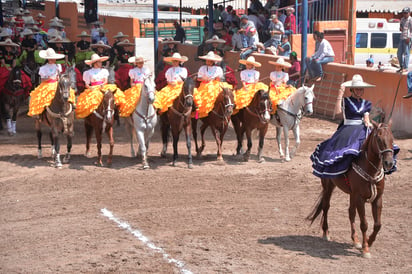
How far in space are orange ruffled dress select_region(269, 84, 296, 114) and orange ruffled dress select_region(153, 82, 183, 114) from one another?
2273mm

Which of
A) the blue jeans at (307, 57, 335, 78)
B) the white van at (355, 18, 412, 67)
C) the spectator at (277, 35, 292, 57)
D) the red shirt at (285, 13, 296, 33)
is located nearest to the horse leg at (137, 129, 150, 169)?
the blue jeans at (307, 57, 335, 78)

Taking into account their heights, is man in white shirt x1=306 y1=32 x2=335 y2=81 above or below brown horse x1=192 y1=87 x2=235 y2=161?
above

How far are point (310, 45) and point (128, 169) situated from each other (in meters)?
11.1

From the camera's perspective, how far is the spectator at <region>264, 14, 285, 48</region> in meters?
24.2

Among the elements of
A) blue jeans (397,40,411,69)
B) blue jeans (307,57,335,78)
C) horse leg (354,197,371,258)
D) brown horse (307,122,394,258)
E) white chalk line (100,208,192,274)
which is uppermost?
blue jeans (397,40,411,69)

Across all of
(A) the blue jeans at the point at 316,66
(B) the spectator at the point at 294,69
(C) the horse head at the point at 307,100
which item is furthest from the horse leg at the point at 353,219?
(A) the blue jeans at the point at 316,66

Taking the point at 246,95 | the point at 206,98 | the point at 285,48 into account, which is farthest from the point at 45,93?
the point at 285,48

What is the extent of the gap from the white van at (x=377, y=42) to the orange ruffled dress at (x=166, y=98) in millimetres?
13539

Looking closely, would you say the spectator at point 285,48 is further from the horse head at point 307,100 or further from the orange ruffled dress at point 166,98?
the orange ruffled dress at point 166,98

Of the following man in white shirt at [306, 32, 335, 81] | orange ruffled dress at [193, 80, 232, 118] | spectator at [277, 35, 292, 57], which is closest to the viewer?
orange ruffled dress at [193, 80, 232, 118]

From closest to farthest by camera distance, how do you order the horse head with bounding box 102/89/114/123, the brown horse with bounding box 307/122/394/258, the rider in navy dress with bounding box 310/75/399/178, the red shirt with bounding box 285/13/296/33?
1. the brown horse with bounding box 307/122/394/258
2. the rider in navy dress with bounding box 310/75/399/178
3. the horse head with bounding box 102/89/114/123
4. the red shirt with bounding box 285/13/296/33

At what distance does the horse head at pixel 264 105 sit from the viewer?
1671 cm

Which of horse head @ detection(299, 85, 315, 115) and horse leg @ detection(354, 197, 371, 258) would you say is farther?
horse head @ detection(299, 85, 315, 115)

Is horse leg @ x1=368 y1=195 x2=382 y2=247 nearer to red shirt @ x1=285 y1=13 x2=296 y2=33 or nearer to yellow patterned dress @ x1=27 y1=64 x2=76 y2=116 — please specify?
yellow patterned dress @ x1=27 y1=64 x2=76 y2=116
